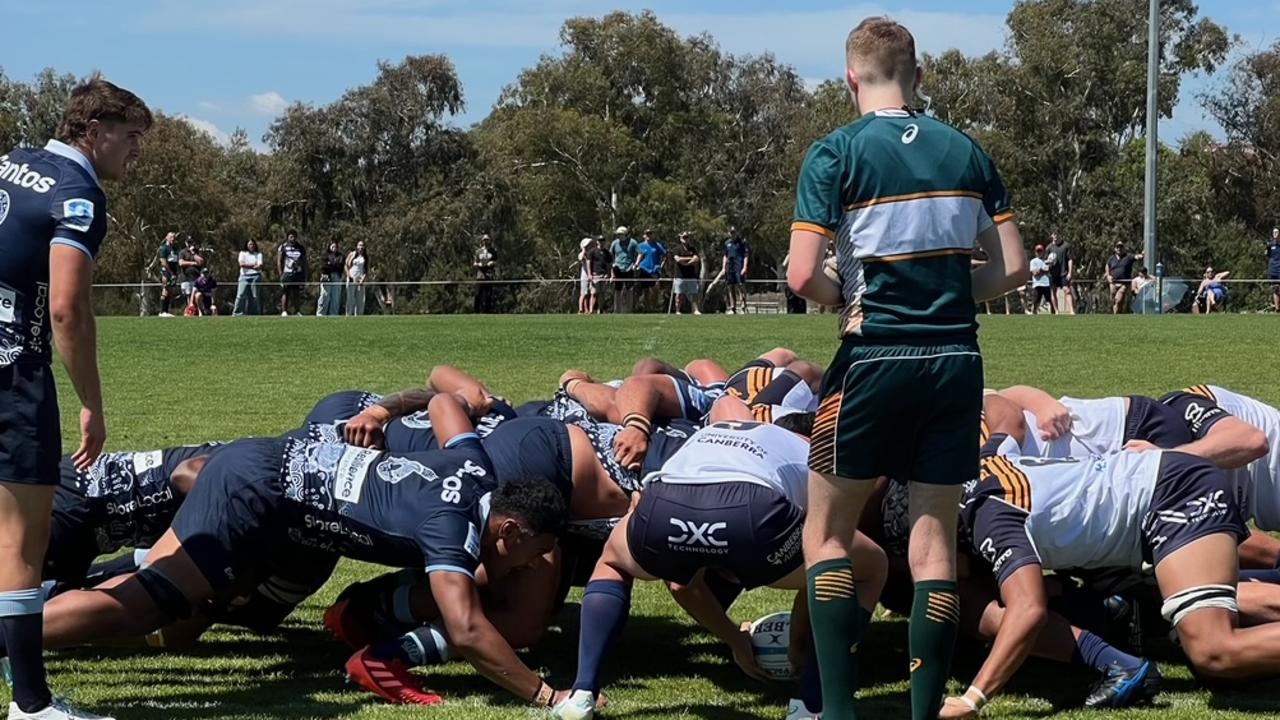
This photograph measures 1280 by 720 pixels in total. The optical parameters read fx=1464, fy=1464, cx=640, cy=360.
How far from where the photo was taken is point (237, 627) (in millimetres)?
6305

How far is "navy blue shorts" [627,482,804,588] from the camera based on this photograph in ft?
15.6

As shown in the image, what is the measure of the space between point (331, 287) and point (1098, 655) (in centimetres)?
3073

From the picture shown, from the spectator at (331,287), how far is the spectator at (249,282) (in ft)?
4.82

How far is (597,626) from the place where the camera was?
4.88 m

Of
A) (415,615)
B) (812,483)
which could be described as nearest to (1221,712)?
(812,483)

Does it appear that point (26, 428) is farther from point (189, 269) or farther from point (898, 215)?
point (189, 269)

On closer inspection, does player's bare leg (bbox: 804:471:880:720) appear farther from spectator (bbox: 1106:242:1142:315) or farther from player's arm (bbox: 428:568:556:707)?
spectator (bbox: 1106:242:1142:315)

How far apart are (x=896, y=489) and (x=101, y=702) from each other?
9.38 ft

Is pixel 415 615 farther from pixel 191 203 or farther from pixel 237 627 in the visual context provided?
pixel 191 203

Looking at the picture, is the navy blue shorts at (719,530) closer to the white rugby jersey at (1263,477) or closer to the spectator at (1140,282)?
the white rugby jersey at (1263,477)

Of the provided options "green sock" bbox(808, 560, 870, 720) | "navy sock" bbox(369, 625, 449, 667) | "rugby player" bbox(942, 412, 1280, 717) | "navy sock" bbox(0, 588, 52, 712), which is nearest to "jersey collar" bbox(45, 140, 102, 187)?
"navy sock" bbox(0, 588, 52, 712)

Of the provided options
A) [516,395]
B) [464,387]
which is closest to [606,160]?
[516,395]

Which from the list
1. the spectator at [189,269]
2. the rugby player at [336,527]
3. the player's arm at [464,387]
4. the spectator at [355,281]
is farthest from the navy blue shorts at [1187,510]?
the spectator at [189,269]

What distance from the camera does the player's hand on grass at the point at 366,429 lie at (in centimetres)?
610
